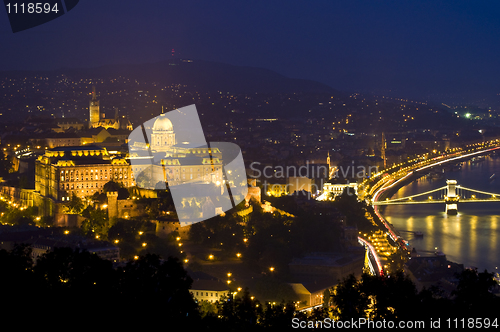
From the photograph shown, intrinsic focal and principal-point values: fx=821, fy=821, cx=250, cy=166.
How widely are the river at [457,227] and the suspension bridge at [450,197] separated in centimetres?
17

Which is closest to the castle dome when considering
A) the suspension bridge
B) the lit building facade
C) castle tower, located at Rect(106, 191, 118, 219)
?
the lit building facade

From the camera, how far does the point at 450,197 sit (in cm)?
2112

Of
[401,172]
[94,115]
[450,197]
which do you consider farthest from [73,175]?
[401,172]

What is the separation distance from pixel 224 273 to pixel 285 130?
28591 mm

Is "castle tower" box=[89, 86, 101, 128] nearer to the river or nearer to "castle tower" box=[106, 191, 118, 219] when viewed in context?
the river

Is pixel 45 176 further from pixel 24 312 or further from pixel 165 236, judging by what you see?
pixel 24 312

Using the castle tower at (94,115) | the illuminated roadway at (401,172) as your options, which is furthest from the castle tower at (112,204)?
the castle tower at (94,115)

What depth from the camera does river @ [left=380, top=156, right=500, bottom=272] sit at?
14367 mm

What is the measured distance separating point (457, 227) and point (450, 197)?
3733 mm

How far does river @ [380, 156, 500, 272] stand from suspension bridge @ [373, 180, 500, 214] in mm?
174

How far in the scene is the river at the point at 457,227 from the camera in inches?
566

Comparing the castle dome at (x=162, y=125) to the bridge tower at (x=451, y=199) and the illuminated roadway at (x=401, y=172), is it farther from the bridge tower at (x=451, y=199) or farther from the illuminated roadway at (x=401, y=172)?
the bridge tower at (x=451, y=199)

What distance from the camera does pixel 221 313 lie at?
7.67 meters

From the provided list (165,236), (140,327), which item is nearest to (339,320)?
(140,327)
